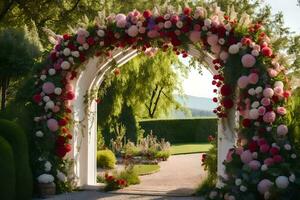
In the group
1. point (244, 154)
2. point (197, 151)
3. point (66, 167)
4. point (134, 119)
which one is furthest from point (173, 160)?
point (244, 154)

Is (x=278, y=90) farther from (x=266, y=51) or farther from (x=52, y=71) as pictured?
(x=52, y=71)

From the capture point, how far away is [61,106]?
29.0 ft

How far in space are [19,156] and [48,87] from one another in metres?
1.55

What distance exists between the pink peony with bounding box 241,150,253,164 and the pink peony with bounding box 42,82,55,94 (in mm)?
3508

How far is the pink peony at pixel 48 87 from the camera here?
8672mm

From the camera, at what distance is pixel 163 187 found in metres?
9.78

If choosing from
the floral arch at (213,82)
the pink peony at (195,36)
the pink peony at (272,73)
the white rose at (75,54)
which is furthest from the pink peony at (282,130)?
the white rose at (75,54)

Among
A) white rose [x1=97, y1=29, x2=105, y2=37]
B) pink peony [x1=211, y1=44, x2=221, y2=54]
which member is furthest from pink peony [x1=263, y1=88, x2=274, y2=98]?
white rose [x1=97, y1=29, x2=105, y2=37]

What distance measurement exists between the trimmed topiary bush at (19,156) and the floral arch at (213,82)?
0.71 m

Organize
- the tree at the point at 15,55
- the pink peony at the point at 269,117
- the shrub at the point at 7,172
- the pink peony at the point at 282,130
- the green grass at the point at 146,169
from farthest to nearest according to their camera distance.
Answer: the green grass at the point at 146,169 → the tree at the point at 15,55 → the pink peony at the point at 269,117 → the pink peony at the point at 282,130 → the shrub at the point at 7,172

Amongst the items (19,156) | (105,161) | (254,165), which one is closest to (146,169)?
(105,161)

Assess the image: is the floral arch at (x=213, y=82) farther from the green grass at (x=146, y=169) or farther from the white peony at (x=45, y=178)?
the green grass at (x=146, y=169)

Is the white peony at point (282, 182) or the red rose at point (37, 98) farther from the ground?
the red rose at point (37, 98)

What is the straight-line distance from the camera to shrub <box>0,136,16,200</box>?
6.76 metres
